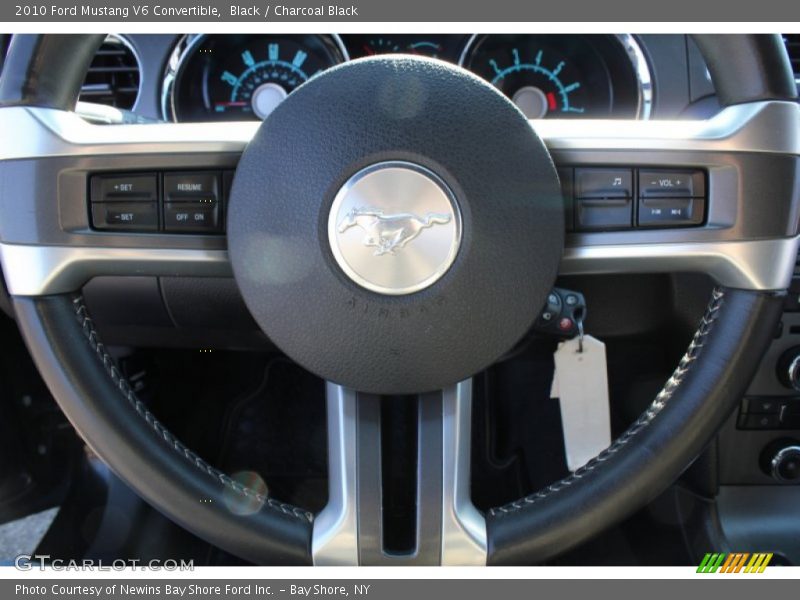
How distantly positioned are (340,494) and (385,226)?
300mm

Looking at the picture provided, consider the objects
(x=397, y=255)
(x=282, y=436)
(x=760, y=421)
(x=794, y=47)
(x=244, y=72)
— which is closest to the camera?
(x=397, y=255)

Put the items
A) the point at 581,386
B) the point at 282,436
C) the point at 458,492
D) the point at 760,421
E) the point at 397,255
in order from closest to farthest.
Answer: the point at 397,255
the point at 458,492
the point at 581,386
the point at 760,421
the point at 282,436

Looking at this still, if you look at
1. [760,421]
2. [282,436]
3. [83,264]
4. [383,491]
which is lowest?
[282,436]

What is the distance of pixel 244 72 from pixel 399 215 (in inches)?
30.8

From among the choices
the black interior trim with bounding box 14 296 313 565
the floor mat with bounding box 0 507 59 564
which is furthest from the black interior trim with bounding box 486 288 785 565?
the floor mat with bounding box 0 507 59 564

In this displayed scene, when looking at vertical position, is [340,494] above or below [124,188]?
below

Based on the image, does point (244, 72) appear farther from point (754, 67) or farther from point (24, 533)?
point (24, 533)

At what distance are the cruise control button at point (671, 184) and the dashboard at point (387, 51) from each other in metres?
0.53

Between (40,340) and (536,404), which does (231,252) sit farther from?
(536,404)

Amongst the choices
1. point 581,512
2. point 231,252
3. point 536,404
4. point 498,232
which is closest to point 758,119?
point 498,232

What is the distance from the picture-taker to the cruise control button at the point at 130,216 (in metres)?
0.83

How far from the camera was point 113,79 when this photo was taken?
1.35 m

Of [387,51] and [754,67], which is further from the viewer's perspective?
[387,51]

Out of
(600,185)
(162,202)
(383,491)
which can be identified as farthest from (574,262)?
(162,202)
